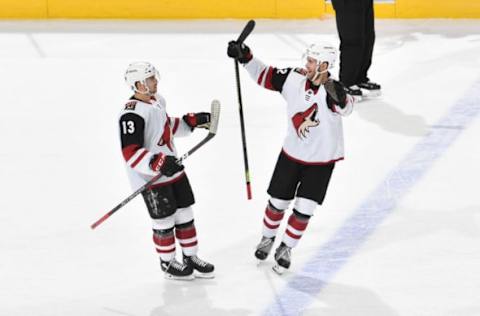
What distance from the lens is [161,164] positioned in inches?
170

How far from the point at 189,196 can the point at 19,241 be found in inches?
35.9

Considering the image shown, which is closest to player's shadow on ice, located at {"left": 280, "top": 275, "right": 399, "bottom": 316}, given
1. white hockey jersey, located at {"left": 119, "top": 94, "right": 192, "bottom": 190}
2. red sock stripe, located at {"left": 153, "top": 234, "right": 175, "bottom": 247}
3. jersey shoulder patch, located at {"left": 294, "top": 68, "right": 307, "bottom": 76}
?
red sock stripe, located at {"left": 153, "top": 234, "right": 175, "bottom": 247}

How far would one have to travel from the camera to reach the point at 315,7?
9.14 metres

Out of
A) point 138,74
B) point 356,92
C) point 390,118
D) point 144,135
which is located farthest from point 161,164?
point 356,92

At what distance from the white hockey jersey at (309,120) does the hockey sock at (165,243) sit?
0.56 m

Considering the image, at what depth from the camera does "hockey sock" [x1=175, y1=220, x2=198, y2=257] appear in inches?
183

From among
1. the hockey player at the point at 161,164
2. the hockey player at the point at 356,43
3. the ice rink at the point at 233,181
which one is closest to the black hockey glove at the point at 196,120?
the hockey player at the point at 161,164

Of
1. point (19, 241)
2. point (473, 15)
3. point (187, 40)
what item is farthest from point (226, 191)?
point (473, 15)

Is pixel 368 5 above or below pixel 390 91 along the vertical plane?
above

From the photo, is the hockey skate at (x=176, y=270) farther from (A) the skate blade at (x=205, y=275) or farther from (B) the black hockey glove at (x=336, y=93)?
(B) the black hockey glove at (x=336, y=93)

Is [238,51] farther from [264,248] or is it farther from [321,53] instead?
[264,248]

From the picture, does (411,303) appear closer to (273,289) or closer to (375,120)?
(273,289)

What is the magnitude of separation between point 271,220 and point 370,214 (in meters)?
0.74

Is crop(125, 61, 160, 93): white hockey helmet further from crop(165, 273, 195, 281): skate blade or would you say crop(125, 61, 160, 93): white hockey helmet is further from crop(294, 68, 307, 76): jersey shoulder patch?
crop(165, 273, 195, 281): skate blade
